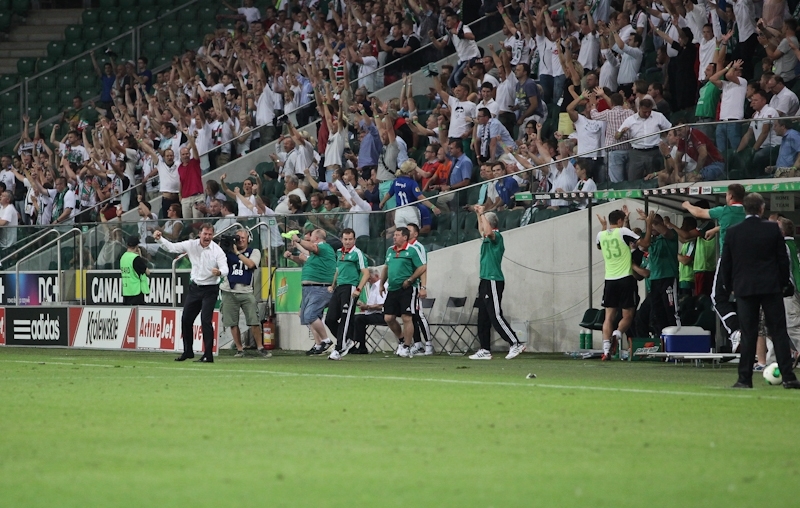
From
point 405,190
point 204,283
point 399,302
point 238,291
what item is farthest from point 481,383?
point 405,190

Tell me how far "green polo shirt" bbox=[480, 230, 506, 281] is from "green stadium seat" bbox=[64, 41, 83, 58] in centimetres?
2215

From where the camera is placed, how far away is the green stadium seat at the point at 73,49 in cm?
3847

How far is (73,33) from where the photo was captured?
3906 centimetres

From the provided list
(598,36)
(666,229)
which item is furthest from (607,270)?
(598,36)

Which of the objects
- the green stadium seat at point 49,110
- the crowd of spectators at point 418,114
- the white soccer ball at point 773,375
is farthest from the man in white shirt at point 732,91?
the green stadium seat at point 49,110

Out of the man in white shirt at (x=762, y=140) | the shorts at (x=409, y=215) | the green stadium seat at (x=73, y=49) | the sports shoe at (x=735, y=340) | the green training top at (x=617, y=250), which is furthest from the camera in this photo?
the green stadium seat at (x=73, y=49)

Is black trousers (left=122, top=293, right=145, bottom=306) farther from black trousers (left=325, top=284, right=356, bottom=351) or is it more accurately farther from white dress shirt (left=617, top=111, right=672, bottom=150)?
white dress shirt (left=617, top=111, right=672, bottom=150)

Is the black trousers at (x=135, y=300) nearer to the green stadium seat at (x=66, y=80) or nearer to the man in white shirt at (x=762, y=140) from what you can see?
the man in white shirt at (x=762, y=140)

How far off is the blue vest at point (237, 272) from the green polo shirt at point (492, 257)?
3.92 m

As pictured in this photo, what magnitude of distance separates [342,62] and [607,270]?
11.5 metres

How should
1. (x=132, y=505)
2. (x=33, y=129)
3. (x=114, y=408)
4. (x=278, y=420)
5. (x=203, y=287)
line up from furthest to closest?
1. (x=33, y=129)
2. (x=203, y=287)
3. (x=114, y=408)
4. (x=278, y=420)
5. (x=132, y=505)

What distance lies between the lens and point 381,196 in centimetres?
2444

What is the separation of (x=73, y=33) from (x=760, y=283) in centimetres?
3056

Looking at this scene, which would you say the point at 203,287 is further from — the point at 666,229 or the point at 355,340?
the point at 666,229
